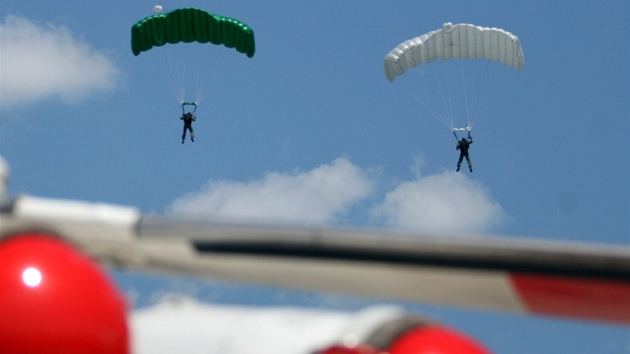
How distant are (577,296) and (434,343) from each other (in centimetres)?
72

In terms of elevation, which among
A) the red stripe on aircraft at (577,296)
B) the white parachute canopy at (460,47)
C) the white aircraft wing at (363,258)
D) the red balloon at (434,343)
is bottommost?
the red balloon at (434,343)

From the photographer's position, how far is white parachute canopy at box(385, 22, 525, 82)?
122ft

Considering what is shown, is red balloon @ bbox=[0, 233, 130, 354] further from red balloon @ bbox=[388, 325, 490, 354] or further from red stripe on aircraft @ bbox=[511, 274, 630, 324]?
red stripe on aircraft @ bbox=[511, 274, 630, 324]

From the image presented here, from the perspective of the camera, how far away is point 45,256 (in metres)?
7.02

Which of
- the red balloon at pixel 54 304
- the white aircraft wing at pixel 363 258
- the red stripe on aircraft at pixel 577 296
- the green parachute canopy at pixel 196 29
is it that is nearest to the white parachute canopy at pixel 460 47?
the green parachute canopy at pixel 196 29

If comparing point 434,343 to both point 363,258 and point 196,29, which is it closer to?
point 363,258

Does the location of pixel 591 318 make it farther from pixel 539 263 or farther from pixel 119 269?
pixel 119 269

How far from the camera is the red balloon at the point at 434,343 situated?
21.3 ft

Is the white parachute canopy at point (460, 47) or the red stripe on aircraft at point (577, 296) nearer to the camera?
the red stripe on aircraft at point (577, 296)

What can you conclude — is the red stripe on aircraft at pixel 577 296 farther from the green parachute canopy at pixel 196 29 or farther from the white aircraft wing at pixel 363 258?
the green parachute canopy at pixel 196 29

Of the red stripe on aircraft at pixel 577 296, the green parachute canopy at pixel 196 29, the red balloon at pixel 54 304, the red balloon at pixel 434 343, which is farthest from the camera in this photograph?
the green parachute canopy at pixel 196 29

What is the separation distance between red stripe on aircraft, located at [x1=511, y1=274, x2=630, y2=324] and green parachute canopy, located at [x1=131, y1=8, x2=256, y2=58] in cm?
3080

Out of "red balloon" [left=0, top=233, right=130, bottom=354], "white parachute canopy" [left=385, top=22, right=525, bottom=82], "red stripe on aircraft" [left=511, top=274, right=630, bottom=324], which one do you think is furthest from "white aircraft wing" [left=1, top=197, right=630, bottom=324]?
"white parachute canopy" [left=385, top=22, right=525, bottom=82]

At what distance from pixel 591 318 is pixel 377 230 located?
113 centimetres
